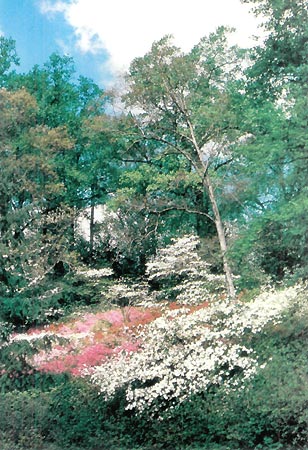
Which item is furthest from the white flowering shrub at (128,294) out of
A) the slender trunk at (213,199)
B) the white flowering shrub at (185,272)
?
the slender trunk at (213,199)

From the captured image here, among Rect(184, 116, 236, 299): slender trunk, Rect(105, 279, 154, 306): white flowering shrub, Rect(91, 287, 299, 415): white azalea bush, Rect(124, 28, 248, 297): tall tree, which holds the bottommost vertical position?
Rect(91, 287, 299, 415): white azalea bush

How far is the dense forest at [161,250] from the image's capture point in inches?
260

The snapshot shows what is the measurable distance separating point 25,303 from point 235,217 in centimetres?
452

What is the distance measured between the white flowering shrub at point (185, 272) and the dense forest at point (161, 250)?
0.05 metres

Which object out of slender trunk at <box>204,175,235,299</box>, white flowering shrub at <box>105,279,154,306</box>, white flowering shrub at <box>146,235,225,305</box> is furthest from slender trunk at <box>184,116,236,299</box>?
white flowering shrub at <box>105,279,154,306</box>

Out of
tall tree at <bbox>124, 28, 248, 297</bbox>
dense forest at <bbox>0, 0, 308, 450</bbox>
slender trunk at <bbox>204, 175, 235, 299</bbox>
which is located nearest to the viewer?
dense forest at <bbox>0, 0, 308, 450</bbox>

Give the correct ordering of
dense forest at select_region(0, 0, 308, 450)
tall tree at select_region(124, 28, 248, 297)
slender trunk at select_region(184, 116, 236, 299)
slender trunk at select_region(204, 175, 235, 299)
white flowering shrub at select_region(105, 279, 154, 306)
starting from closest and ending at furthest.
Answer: dense forest at select_region(0, 0, 308, 450), slender trunk at select_region(204, 175, 235, 299), slender trunk at select_region(184, 116, 236, 299), tall tree at select_region(124, 28, 248, 297), white flowering shrub at select_region(105, 279, 154, 306)

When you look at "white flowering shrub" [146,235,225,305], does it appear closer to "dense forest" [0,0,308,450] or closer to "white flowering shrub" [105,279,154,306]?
"dense forest" [0,0,308,450]

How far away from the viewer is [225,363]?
6969 mm

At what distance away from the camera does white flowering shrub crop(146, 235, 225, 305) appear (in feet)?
33.4

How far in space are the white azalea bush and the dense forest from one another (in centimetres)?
3

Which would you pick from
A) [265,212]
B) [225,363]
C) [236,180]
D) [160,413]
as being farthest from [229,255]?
[160,413]

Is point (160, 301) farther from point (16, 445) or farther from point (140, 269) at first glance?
point (16, 445)

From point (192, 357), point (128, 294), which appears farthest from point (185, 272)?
point (192, 357)
